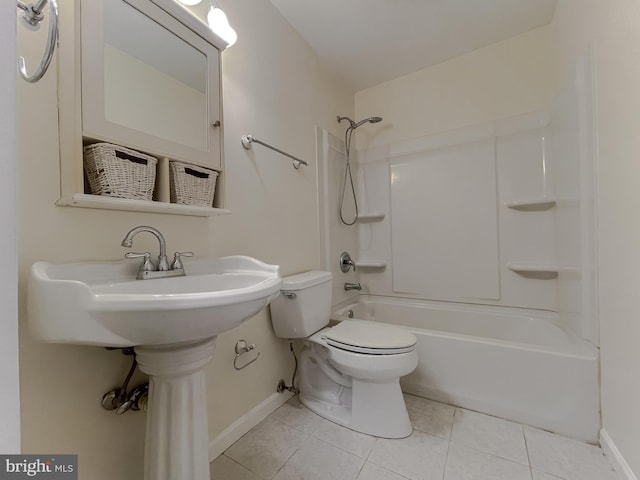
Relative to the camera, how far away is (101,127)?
2.59 ft

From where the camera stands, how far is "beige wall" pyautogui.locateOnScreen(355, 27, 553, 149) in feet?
5.90

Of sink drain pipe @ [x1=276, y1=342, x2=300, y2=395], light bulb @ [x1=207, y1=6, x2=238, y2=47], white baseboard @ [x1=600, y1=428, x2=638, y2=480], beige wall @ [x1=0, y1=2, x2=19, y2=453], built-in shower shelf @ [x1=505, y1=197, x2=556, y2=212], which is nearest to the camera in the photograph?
beige wall @ [x1=0, y1=2, x2=19, y2=453]

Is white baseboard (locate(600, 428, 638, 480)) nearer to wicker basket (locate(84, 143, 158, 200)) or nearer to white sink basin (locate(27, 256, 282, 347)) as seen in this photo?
white sink basin (locate(27, 256, 282, 347))

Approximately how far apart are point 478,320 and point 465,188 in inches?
37.3

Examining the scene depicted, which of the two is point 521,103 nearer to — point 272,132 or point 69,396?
point 272,132

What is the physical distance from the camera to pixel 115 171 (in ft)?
2.60

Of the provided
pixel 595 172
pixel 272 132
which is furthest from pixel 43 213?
pixel 595 172

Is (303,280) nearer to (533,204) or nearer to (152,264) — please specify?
(152,264)

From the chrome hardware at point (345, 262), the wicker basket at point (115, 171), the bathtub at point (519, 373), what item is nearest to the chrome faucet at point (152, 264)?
the wicker basket at point (115, 171)

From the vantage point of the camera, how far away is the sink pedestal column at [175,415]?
77 centimetres

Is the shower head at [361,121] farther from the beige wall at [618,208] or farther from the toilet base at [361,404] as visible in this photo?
the toilet base at [361,404]

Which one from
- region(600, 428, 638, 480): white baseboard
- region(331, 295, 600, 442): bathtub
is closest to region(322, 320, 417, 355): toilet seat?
region(331, 295, 600, 442): bathtub

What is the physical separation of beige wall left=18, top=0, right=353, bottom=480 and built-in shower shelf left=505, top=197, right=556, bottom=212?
133 centimetres

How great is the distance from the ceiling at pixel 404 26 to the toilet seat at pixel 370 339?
1798 mm
